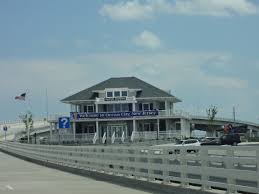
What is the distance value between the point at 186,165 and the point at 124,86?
77043 mm

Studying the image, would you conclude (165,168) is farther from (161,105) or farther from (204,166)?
(161,105)

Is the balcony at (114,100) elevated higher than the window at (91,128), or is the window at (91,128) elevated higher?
the balcony at (114,100)

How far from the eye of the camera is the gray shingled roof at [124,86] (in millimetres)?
91438

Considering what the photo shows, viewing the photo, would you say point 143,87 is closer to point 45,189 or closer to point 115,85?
point 115,85

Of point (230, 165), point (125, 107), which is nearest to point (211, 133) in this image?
point (125, 107)

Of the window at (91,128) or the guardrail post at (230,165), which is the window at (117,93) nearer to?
the window at (91,128)

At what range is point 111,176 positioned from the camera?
77.0ft

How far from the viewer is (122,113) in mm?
87250

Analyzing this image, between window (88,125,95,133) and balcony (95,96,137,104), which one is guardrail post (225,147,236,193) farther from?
window (88,125,95,133)

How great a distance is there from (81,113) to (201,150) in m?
73.5

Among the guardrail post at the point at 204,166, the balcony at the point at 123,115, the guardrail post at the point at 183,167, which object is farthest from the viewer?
the balcony at the point at 123,115

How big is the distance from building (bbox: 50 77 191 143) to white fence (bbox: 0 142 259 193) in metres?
58.0

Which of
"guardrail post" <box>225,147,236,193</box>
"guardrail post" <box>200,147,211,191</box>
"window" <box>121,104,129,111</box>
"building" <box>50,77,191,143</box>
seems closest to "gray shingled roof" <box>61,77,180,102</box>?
"building" <box>50,77,191,143</box>

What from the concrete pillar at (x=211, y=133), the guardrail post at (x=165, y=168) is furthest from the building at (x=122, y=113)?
the guardrail post at (x=165, y=168)
